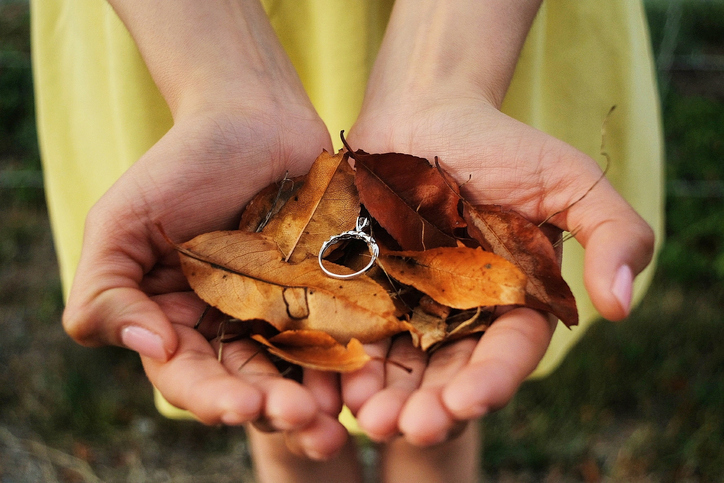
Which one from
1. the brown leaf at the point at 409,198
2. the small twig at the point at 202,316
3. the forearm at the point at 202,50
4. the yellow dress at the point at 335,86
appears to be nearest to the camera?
the small twig at the point at 202,316

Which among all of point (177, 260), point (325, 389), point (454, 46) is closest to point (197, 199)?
point (177, 260)

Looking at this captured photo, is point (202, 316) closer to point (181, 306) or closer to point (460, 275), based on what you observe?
point (181, 306)

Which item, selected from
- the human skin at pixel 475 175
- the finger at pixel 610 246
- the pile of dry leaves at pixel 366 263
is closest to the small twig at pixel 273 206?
the pile of dry leaves at pixel 366 263

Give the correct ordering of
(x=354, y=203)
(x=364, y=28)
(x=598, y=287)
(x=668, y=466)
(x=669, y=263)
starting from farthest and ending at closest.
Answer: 1. (x=669, y=263)
2. (x=668, y=466)
3. (x=364, y=28)
4. (x=354, y=203)
5. (x=598, y=287)

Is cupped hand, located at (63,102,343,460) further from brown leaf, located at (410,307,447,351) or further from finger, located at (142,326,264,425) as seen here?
brown leaf, located at (410,307,447,351)

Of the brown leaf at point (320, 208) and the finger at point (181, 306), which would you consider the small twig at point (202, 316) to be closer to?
the finger at point (181, 306)

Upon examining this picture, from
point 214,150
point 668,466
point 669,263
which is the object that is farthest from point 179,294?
point 669,263

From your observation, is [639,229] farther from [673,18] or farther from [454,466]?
[673,18]
